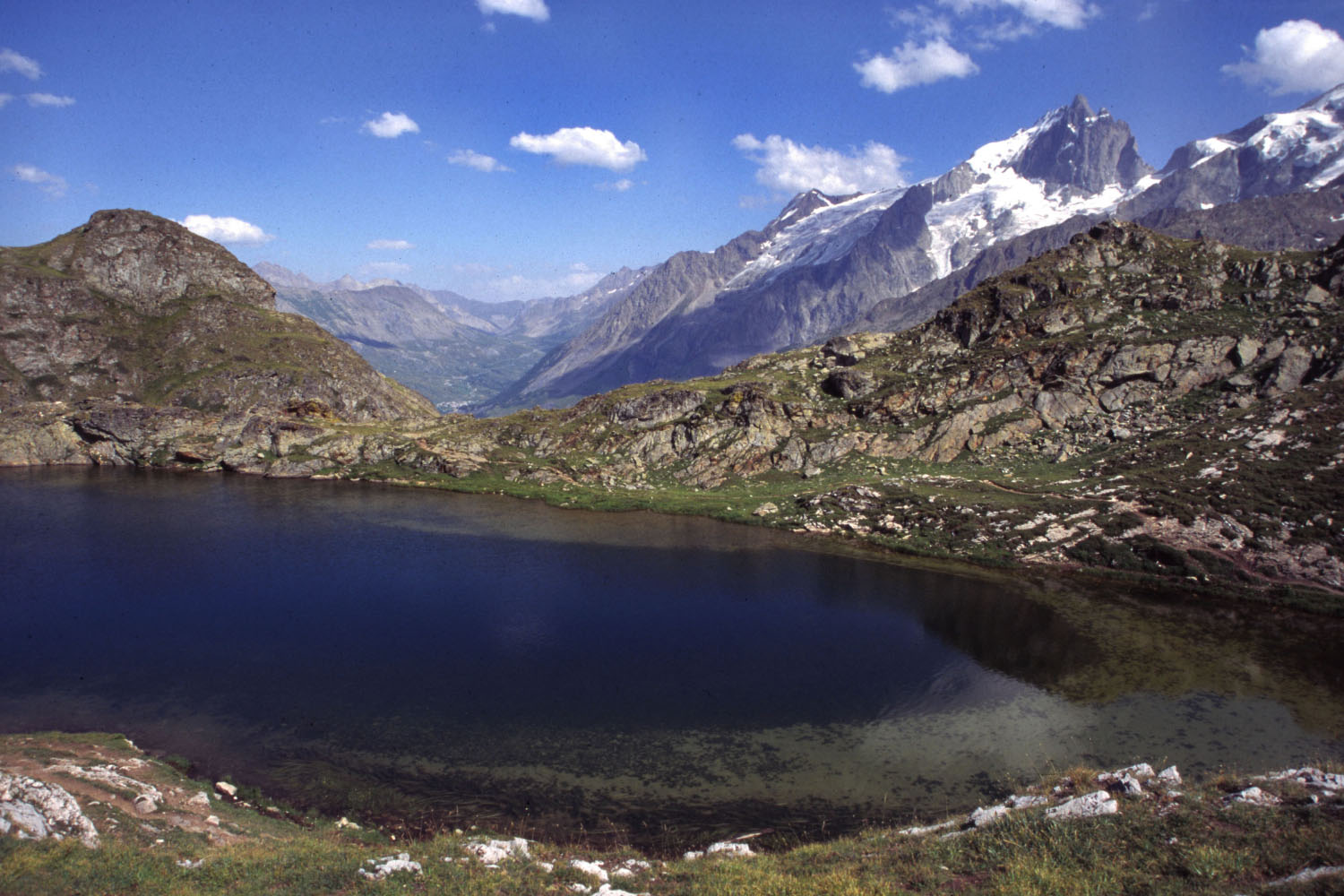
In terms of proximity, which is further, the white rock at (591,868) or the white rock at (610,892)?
the white rock at (591,868)

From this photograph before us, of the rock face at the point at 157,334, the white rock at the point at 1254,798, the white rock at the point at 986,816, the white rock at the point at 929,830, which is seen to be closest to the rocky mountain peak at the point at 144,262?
the rock face at the point at 157,334

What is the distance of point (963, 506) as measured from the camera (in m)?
72.4

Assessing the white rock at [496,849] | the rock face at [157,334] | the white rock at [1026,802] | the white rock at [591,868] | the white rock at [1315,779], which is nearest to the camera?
the white rock at [1315,779]

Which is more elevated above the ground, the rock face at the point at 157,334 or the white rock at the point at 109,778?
the rock face at the point at 157,334

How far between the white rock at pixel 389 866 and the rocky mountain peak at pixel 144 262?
19068 centimetres

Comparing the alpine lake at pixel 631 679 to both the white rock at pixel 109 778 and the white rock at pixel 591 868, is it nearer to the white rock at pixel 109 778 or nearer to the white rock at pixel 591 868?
the white rock at pixel 109 778

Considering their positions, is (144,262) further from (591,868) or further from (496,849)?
(591,868)

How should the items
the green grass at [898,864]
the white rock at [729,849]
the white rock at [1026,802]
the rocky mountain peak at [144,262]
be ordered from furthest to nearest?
the rocky mountain peak at [144,262]
the white rock at [729,849]
the white rock at [1026,802]
the green grass at [898,864]

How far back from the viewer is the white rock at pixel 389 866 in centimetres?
1838

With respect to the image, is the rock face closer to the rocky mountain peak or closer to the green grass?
the rocky mountain peak

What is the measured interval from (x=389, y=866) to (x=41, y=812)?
10.8 metres

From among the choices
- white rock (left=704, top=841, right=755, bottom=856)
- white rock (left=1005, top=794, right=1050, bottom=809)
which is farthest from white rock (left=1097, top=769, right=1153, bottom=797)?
white rock (left=704, top=841, right=755, bottom=856)

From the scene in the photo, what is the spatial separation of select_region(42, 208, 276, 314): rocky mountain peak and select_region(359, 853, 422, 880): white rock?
7507 inches

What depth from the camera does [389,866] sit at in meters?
18.9
